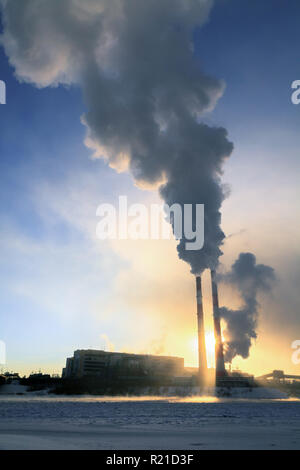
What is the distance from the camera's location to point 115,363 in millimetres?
169375

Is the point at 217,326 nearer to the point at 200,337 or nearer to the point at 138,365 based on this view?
the point at 200,337

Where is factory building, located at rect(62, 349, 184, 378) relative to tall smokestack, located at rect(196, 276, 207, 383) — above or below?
below

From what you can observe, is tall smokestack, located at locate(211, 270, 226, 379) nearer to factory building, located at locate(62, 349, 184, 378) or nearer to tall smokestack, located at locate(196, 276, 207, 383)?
tall smokestack, located at locate(196, 276, 207, 383)

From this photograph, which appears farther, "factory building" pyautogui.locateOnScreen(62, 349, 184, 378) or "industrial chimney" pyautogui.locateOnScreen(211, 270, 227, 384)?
"factory building" pyautogui.locateOnScreen(62, 349, 184, 378)

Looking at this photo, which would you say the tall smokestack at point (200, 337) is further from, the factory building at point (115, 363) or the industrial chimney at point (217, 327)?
the factory building at point (115, 363)

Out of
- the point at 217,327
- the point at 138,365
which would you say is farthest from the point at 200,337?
the point at 138,365

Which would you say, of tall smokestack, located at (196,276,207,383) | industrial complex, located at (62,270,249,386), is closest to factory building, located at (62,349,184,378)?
industrial complex, located at (62,270,249,386)

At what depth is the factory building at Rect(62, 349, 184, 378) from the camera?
161738 millimetres

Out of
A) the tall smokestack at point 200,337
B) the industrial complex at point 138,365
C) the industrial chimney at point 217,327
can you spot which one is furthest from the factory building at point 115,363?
the industrial chimney at point 217,327

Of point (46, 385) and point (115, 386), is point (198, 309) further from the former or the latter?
point (46, 385)

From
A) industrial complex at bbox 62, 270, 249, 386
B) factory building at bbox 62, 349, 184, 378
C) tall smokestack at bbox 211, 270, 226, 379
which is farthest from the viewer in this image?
factory building at bbox 62, 349, 184, 378

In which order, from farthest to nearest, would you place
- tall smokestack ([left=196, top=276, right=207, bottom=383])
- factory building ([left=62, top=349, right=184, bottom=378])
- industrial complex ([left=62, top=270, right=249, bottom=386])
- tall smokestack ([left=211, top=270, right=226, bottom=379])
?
factory building ([left=62, top=349, right=184, bottom=378]) → industrial complex ([left=62, top=270, right=249, bottom=386]) → tall smokestack ([left=196, top=276, right=207, bottom=383]) → tall smokestack ([left=211, top=270, right=226, bottom=379])
